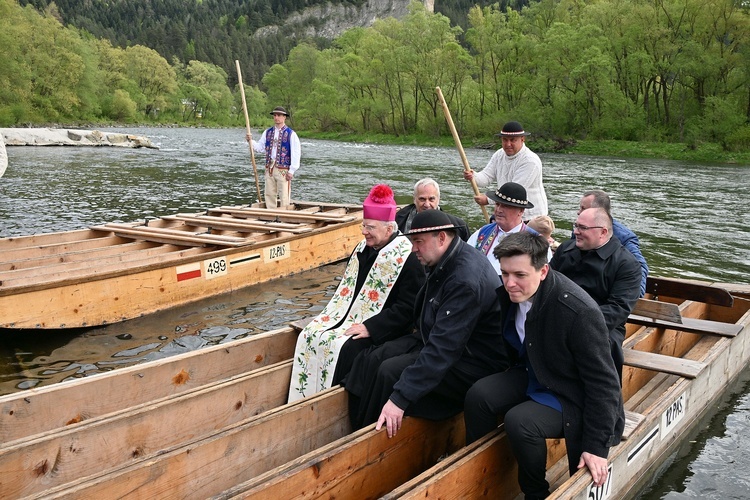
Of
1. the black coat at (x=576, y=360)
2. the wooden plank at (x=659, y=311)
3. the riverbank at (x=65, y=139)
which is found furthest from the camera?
the riverbank at (x=65, y=139)

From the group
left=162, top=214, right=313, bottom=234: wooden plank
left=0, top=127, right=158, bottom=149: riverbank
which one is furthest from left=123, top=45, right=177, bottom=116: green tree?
left=162, top=214, right=313, bottom=234: wooden plank

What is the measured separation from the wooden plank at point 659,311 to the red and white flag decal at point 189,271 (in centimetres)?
499

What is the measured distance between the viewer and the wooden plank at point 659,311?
210 inches

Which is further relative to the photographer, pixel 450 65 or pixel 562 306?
pixel 450 65

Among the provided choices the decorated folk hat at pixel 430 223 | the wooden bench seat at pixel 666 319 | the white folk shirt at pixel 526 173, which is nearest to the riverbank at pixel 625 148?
the white folk shirt at pixel 526 173

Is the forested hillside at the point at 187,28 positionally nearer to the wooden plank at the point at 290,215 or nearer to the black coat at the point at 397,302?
the wooden plank at the point at 290,215

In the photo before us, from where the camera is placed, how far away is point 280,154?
37.6ft

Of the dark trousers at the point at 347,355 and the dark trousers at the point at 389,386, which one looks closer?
the dark trousers at the point at 389,386

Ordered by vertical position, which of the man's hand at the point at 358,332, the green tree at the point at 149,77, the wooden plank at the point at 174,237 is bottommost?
the wooden plank at the point at 174,237

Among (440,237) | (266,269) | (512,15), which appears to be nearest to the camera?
(440,237)

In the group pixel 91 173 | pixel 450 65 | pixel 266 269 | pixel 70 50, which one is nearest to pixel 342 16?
pixel 70 50

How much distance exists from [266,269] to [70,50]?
211ft

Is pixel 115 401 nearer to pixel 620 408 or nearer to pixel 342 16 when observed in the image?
pixel 620 408

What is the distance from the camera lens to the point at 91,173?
2447 centimetres
